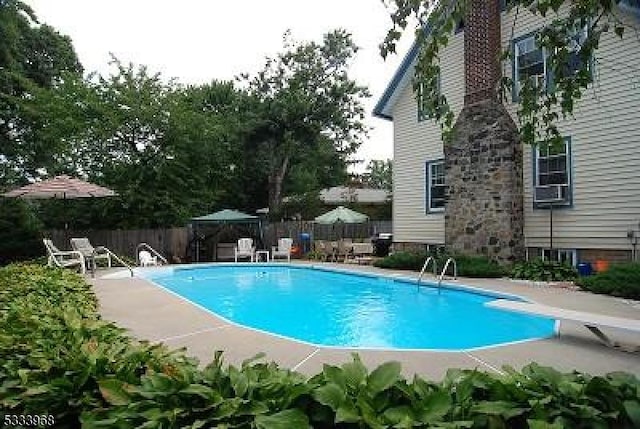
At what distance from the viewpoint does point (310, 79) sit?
25609mm

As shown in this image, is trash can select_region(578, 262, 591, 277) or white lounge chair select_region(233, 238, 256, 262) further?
white lounge chair select_region(233, 238, 256, 262)

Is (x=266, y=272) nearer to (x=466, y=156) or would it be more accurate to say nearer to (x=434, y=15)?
(x=466, y=156)

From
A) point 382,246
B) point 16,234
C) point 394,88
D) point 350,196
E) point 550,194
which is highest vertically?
point 394,88

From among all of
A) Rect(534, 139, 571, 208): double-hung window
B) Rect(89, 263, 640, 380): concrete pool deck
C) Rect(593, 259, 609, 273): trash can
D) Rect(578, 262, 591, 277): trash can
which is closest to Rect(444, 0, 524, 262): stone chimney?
Rect(534, 139, 571, 208): double-hung window

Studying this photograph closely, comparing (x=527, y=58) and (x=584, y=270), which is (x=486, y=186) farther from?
(x=527, y=58)

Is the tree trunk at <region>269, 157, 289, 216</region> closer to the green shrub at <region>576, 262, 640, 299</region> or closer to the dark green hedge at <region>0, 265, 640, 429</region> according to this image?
the green shrub at <region>576, 262, 640, 299</region>

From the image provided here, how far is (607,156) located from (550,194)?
159 centimetres

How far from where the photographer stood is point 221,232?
2245cm

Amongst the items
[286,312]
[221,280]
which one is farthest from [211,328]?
[221,280]

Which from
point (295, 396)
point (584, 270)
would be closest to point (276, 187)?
point (584, 270)

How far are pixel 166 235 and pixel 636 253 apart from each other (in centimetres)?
1611

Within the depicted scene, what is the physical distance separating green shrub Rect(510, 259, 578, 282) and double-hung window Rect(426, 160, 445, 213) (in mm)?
4020

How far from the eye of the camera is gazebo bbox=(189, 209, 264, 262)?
20.8 meters

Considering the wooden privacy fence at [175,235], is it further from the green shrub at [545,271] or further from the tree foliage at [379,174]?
the tree foliage at [379,174]
